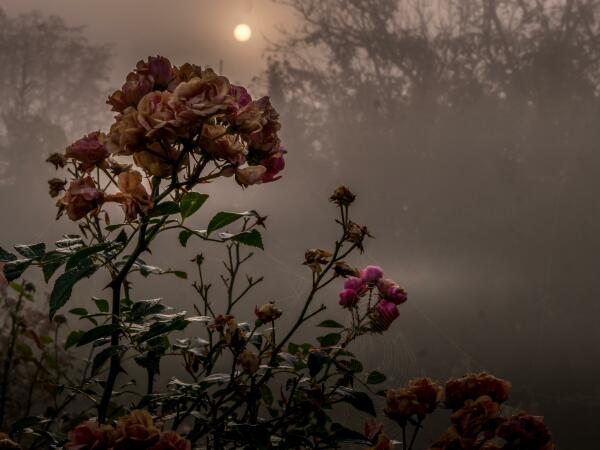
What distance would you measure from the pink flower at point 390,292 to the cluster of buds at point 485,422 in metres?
0.25

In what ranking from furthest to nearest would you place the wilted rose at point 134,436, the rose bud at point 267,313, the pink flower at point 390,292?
the pink flower at point 390,292, the rose bud at point 267,313, the wilted rose at point 134,436

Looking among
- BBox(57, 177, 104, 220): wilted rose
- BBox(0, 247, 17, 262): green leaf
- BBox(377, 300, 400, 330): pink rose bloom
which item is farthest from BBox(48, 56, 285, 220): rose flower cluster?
BBox(377, 300, 400, 330): pink rose bloom

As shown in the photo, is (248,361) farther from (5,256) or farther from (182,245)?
Answer: (5,256)

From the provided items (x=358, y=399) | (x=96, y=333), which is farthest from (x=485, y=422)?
→ (x=96, y=333)

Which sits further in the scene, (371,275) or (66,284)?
(371,275)

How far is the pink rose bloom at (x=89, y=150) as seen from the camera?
616 millimetres

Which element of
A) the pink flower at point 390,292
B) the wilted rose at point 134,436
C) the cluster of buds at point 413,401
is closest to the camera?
the wilted rose at point 134,436

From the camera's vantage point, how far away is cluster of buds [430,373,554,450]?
53cm

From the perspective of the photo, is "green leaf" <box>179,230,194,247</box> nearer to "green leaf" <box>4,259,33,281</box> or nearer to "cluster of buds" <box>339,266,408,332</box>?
"green leaf" <box>4,259,33,281</box>

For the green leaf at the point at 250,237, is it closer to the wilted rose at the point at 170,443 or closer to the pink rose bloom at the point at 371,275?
the wilted rose at the point at 170,443

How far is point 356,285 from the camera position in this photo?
0.90 meters

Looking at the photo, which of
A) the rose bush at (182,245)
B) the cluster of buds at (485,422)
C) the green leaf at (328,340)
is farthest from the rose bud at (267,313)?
the cluster of buds at (485,422)

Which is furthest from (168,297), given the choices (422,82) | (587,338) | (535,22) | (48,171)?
(48,171)

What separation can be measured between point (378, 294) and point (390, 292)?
3 cm
